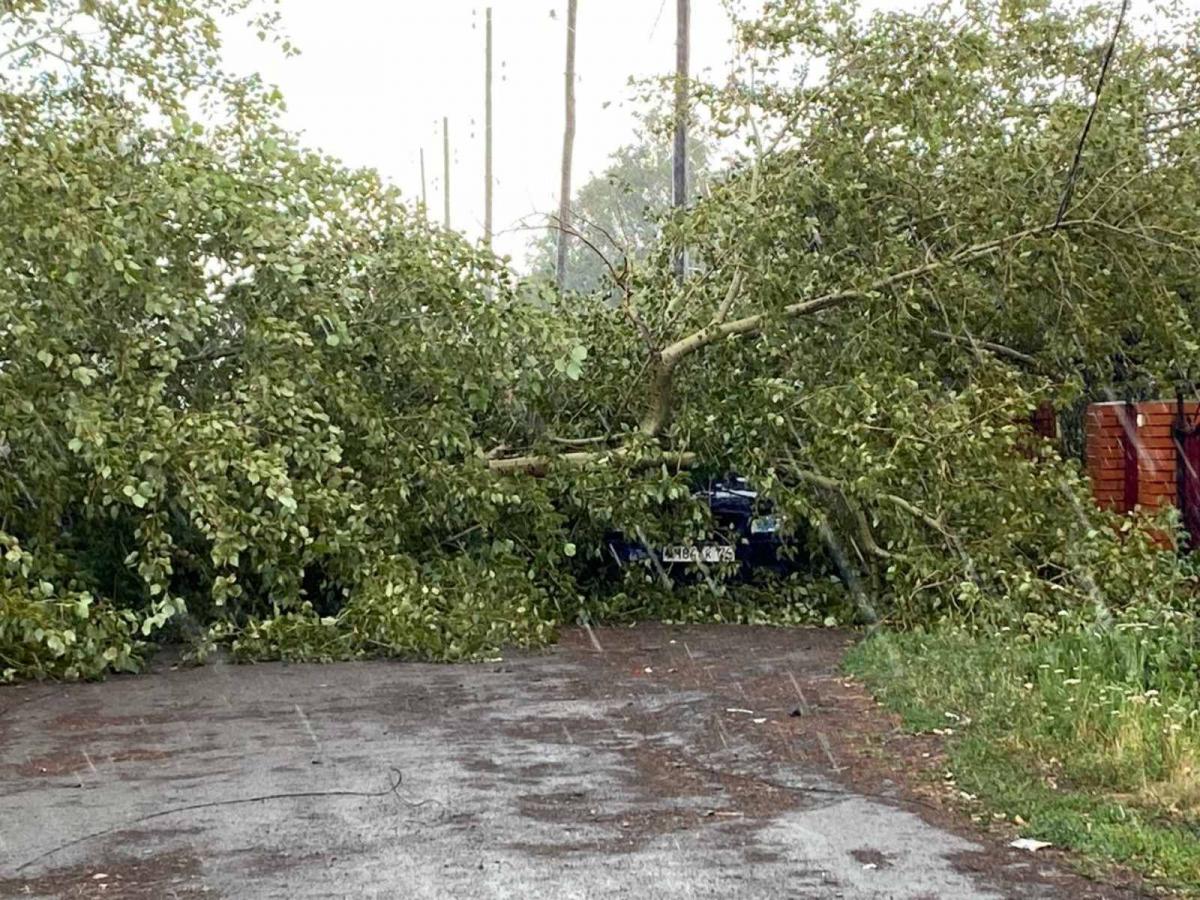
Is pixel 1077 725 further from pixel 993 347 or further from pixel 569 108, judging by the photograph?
pixel 569 108

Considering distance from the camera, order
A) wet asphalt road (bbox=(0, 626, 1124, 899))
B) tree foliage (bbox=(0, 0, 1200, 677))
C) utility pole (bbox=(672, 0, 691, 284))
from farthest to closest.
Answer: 1. utility pole (bbox=(672, 0, 691, 284))
2. tree foliage (bbox=(0, 0, 1200, 677))
3. wet asphalt road (bbox=(0, 626, 1124, 899))

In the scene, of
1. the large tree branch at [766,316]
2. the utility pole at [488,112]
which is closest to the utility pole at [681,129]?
the large tree branch at [766,316]

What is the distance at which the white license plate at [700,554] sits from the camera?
12852 mm

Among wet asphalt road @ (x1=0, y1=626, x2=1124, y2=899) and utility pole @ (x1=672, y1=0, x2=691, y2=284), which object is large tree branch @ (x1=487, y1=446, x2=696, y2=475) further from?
wet asphalt road @ (x1=0, y1=626, x2=1124, y2=899)

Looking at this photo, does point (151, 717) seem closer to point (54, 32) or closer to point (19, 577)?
point (19, 577)

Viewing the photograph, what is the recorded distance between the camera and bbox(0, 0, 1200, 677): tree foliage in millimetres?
10523

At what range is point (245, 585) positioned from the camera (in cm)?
1170

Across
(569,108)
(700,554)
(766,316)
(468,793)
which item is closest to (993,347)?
(766,316)

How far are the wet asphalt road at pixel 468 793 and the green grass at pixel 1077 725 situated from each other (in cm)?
29

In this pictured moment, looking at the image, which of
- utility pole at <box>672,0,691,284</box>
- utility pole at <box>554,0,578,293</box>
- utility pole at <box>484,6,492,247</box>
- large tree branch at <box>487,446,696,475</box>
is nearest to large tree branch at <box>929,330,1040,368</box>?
large tree branch at <box>487,446,696,475</box>

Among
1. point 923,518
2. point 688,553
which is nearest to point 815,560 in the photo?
point 688,553

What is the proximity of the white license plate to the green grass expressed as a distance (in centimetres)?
259

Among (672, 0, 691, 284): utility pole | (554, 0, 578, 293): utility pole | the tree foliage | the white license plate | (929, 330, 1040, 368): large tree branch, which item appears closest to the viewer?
the tree foliage

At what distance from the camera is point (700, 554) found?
42.2ft
